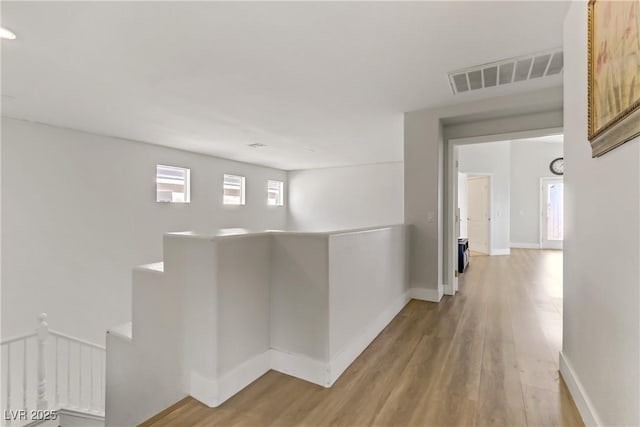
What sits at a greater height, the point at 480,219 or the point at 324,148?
the point at 324,148

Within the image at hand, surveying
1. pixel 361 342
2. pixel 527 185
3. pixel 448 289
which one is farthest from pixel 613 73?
pixel 527 185

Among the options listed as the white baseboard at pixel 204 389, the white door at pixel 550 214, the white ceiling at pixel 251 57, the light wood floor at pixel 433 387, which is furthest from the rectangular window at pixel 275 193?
the white door at pixel 550 214

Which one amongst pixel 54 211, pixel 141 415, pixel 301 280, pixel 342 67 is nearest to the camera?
pixel 301 280

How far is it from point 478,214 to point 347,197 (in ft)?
11.8

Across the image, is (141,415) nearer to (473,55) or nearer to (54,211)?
(54,211)

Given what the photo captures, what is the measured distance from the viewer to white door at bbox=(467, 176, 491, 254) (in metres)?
7.59

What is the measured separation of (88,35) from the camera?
205cm

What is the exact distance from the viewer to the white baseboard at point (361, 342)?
6.43 ft

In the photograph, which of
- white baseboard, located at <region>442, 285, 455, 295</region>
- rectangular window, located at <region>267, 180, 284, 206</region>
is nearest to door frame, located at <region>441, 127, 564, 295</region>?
white baseboard, located at <region>442, 285, 455, 295</region>

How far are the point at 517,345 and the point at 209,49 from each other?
3.47 m

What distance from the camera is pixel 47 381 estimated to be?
4.21 m

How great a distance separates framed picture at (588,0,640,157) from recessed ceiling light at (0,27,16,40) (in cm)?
339

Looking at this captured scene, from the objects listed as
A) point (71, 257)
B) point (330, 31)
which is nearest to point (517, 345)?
point (330, 31)

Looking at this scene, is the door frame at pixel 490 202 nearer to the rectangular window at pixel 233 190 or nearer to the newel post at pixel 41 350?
the rectangular window at pixel 233 190
